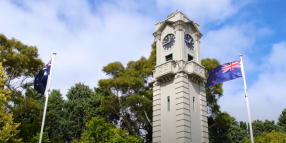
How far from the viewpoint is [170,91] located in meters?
24.5

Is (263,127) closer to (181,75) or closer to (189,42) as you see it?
(189,42)

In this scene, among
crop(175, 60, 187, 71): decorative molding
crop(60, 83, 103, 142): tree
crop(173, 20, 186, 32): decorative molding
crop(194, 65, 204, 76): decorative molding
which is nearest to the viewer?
crop(175, 60, 187, 71): decorative molding

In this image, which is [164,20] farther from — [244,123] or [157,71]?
[244,123]

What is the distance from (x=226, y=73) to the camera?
20875mm

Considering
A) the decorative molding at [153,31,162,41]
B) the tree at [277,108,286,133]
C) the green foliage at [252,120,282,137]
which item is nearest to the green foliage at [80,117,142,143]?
the decorative molding at [153,31,162,41]

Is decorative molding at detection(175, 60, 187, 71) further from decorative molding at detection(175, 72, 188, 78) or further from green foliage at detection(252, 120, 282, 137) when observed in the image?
green foliage at detection(252, 120, 282, 137)

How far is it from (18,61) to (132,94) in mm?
14636

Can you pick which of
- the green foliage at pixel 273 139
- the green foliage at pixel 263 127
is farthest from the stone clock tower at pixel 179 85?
the green foliage at pixel 263 127

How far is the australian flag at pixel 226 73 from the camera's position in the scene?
20.2 m

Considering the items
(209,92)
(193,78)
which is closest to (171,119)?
(193,78)

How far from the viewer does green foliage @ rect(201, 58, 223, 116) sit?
117 feet

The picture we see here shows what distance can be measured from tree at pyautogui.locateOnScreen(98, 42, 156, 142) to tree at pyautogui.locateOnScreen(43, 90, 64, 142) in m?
7.20

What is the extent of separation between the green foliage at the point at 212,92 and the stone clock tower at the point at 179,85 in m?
8.36

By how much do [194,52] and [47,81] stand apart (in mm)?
14195
